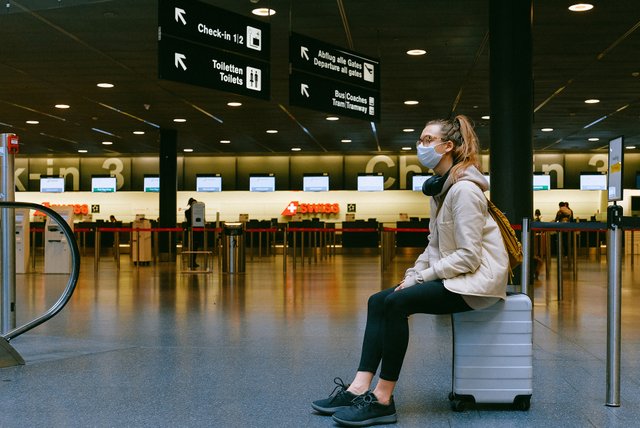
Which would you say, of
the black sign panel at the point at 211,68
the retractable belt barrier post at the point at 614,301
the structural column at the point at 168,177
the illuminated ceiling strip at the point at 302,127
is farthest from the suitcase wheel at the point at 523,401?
the structural column at the point at 168,177

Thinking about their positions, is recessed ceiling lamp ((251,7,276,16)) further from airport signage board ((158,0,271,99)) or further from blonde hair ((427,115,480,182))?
blonde hair ((427,115,480,182))

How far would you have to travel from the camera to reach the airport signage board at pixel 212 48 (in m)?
7.01

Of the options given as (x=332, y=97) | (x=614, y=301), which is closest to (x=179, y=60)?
(x=332, y=97)

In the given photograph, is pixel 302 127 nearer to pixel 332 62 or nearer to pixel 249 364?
pixel 332 62

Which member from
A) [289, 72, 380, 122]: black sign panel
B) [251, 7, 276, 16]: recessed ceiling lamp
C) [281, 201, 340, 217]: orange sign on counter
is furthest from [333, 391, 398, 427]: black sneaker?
[281, 201, 340, 217]: orange sign on counter

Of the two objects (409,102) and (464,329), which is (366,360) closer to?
(464,329)

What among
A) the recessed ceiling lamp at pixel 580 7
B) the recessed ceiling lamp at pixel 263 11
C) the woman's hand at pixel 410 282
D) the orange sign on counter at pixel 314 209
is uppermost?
the recessed ceiling lamp at pixel 263 11

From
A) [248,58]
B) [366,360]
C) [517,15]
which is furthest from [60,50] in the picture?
[366,360]

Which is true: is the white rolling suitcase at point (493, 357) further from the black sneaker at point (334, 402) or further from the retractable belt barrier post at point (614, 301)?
the black sneaker at point (334, 402)

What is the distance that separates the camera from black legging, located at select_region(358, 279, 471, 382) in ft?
12.4

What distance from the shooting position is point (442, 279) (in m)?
3.89

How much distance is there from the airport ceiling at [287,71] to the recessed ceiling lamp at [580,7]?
0.30 feet

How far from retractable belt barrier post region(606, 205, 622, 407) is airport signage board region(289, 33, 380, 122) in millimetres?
5390

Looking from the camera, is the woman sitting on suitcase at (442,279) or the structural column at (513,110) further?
the structural column at (513,110)
